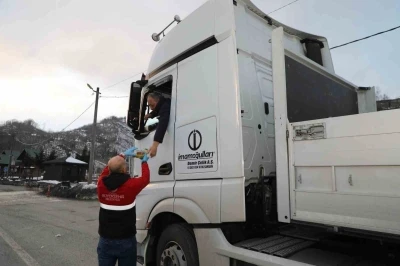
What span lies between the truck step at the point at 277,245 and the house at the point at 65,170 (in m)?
41.4

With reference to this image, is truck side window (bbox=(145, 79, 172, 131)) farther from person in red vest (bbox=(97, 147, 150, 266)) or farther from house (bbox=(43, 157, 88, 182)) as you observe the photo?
house (bbox=(43, 157, 88, 182))

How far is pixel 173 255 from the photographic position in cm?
324

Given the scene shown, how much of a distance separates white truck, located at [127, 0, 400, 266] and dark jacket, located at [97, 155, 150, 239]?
504 millimetres

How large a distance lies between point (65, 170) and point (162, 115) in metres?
40.8

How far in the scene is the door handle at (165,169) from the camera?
361 centimetres

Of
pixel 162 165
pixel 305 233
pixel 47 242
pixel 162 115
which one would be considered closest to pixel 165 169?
pixel 162 165

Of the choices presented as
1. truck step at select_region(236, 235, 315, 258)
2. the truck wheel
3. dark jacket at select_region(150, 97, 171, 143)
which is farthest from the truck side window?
truck step at select_region(236, 235, 315, 258)

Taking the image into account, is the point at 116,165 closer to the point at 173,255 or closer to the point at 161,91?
the point at 173,255

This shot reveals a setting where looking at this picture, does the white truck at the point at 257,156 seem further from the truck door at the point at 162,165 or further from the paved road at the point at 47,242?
the paved road at the point at 47,242

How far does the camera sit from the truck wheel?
10.0 ft

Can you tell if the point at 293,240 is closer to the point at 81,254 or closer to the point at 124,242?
the point at 124,242

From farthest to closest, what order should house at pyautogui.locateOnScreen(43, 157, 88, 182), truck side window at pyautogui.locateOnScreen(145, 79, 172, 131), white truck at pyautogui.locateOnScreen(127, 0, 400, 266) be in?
house at pyautogui.locateOnScreen(43, 157, 88, 182) → truck side window at pyautogui.locateOnScreen(145, 79, 172, 131) → white truck at pyautogui.locateOnScreen(127, 0, 400, 266)

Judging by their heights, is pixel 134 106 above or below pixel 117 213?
above

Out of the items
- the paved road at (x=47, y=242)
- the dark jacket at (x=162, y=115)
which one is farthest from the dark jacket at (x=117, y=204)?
the paved road at (x=47, y=242)
